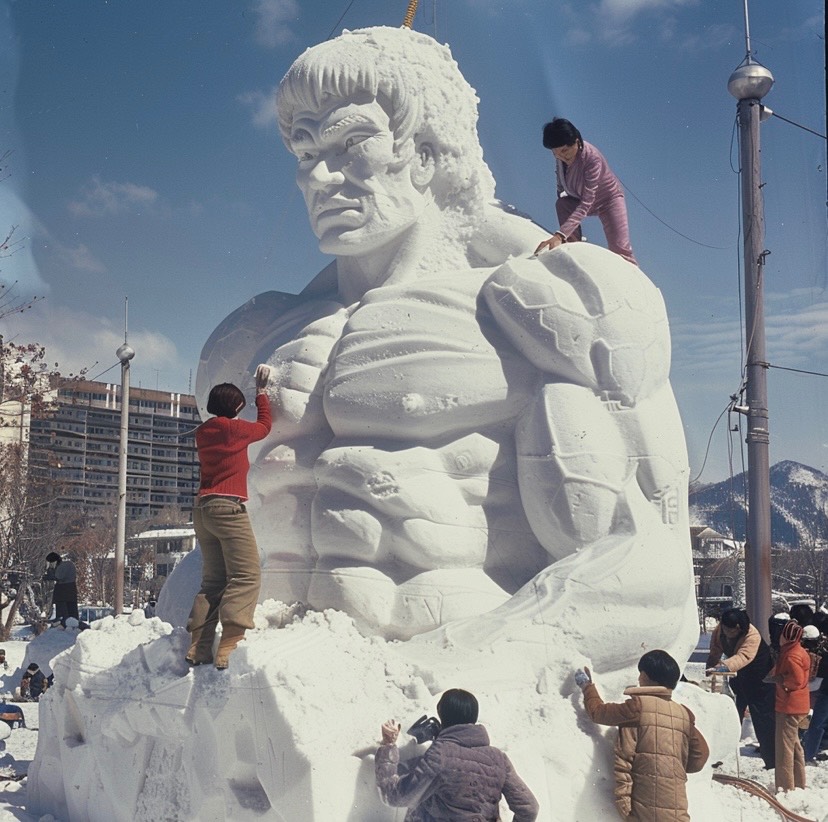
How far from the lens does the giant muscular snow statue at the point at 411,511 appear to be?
3350 mm

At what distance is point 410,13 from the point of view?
4.12 meters

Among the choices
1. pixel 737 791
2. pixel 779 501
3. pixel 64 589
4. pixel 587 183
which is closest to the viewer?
pixel 587 183

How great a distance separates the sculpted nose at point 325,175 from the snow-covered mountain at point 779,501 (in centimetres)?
200

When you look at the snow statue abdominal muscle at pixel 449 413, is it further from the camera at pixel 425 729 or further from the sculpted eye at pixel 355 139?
the camera at pixel 425 729

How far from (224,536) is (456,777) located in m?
1.16

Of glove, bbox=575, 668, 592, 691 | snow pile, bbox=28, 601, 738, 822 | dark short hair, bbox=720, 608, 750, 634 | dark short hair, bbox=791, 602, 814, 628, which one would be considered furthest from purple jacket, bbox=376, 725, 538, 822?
dark short hair, bbox=791, 602, 814, 628

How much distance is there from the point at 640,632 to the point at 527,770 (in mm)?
775

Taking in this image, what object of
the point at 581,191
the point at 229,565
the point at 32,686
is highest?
the point at 581,191

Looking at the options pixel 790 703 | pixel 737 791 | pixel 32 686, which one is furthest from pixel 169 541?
pixel 737 791

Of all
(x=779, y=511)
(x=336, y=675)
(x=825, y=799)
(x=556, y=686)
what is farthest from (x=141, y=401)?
(x=825, y=799)

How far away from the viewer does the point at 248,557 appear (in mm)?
3529

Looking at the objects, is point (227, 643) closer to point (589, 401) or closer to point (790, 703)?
point (589, 401)

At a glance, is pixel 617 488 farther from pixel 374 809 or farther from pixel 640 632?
pixel 374 809

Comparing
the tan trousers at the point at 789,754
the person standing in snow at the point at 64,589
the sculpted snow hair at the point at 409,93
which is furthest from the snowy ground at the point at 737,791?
the person standing in snow at the point at 64,589
